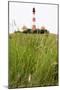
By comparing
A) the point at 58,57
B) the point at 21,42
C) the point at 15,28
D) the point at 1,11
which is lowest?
the point at 58,57

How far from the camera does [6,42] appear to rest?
200cm

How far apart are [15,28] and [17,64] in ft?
1.08

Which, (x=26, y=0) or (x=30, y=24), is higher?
(x=26, y=0)

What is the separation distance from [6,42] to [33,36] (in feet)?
0.84

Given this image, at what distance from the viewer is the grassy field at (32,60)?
201 centimetres

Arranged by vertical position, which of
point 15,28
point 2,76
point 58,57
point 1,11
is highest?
point 1,11

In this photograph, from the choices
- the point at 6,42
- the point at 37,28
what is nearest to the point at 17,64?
the point at 6,42

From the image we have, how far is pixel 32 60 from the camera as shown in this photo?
80.7 inches

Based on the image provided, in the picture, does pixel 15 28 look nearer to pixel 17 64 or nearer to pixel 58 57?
pixel 17 64

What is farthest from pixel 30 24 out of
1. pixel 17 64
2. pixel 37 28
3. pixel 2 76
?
pixel 2 76

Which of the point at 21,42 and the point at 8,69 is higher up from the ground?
the point at 21,42

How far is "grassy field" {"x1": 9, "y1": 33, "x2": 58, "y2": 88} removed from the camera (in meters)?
2.01

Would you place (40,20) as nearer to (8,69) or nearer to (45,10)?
(45,10)

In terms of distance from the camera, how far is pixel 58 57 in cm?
211
